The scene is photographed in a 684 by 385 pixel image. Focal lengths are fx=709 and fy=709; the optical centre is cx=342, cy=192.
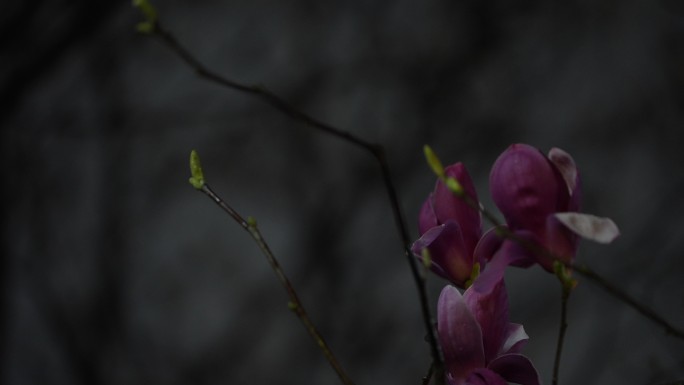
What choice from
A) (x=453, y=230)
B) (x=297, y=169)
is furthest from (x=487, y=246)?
(x=297, y=169)

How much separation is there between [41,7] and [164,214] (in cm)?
57

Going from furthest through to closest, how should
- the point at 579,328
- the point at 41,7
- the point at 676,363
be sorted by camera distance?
the point at 41,7, the point at 579,328, the point at 676,363

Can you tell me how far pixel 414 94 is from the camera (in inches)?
61.0

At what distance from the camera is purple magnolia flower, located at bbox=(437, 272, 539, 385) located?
0.36 meters

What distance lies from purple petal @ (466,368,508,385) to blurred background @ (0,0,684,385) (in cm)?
110

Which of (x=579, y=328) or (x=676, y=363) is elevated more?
(x=579, y=328)

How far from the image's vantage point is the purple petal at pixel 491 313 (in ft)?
1.24

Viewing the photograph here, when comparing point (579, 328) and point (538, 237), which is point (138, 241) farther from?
point (538, 237)

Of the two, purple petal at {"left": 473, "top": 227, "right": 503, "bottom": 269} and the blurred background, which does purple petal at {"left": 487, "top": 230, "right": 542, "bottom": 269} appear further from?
the blurred background

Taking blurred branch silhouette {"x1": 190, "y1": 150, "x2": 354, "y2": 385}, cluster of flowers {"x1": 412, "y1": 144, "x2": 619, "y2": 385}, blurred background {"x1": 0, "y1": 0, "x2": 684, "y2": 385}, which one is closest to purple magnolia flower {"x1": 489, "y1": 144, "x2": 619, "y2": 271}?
cluster of flowers {"x1": 412, "y1": 144, "x2": 619, "y2": 385}

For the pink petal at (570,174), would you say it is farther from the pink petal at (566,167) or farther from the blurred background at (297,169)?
the blurred background at (297,169)

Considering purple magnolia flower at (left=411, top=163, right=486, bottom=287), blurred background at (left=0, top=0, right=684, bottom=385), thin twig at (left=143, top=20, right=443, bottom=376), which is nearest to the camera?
thin twig at (left=143, top=20, right=443, bottom=376)

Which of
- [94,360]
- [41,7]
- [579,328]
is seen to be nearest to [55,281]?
[94,360]

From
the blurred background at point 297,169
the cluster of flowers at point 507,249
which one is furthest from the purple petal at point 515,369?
the blurred background at point 297,169
